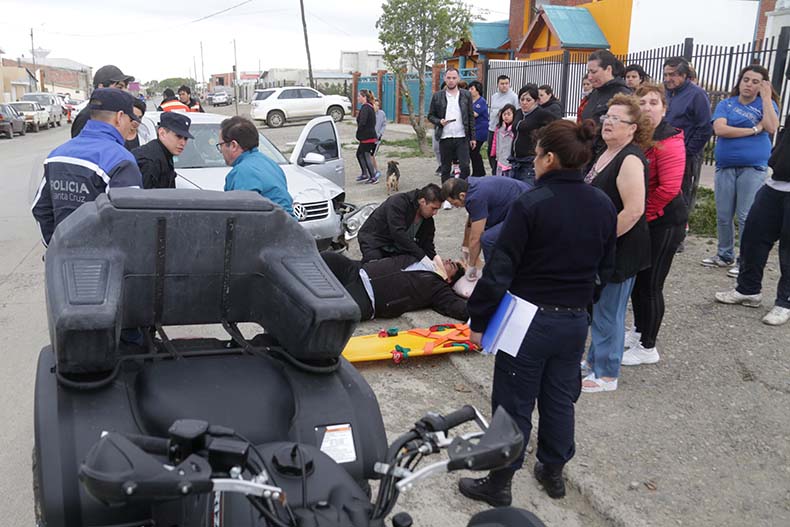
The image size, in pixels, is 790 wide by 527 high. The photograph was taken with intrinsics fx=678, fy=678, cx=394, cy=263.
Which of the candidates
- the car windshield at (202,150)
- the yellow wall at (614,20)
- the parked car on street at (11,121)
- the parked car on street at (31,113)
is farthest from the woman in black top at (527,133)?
the parked car on street at (31,113)

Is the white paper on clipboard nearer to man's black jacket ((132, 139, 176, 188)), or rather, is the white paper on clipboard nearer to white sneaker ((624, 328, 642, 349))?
white sneaker ((624, 328, 642, 349))

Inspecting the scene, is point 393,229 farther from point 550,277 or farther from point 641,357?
point 550,277

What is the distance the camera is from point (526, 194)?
3.11m

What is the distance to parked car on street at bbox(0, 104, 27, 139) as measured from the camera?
28.5 metres

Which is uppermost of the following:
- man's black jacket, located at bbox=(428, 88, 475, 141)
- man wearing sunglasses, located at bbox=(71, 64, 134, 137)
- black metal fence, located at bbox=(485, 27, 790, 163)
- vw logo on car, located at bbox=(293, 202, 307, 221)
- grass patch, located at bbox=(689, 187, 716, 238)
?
black metal fence, located at bbox=(485, 27, 790, 163)

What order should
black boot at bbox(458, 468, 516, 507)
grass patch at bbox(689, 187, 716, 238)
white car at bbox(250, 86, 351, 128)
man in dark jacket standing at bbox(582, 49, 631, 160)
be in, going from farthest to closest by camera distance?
white car at bbox(250, 86, 351, 128), grass patch at bbox(689, 187, 716, 238), man in dark jacket standing at bbox(582, 49, 631, 160), black boot at bbox(458, 468, 516, 507)

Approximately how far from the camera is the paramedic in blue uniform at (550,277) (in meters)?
3.08

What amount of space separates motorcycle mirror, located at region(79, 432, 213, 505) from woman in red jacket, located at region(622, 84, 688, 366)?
11.9 feet

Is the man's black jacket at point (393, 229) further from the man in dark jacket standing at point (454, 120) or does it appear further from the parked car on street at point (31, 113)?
the parked car on street at point (31, 113)

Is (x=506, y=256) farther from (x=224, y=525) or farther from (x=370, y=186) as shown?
(x=370, y=186)

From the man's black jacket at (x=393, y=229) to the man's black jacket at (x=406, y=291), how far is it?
200mm


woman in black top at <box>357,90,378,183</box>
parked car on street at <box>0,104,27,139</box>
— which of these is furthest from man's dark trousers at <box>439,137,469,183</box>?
parked car on street at <box>0,104,27,139</box>

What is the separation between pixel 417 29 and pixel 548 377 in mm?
22783

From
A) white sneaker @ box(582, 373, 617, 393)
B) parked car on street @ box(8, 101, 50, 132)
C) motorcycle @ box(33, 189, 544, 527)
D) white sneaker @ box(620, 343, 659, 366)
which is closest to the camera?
motorcycle @ box(33, 189, 544, 527)
